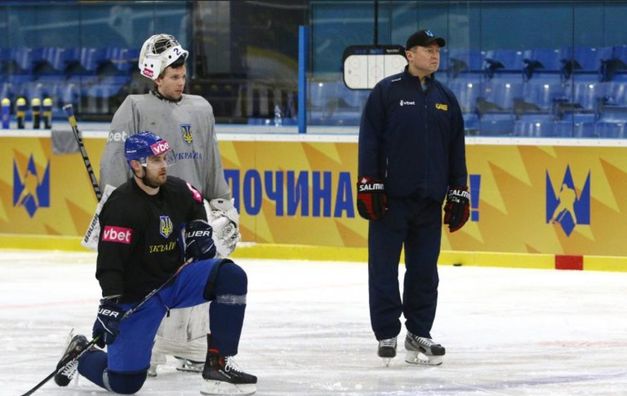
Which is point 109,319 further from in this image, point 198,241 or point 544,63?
point 544,63

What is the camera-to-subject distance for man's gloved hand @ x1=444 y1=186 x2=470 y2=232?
764cm

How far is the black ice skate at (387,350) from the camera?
753cm

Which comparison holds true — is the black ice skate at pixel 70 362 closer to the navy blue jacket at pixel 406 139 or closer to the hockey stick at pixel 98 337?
the hockey stick at pixel 98 337

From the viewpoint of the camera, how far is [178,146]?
753 cm

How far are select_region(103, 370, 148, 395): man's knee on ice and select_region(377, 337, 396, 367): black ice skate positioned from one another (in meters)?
1.36

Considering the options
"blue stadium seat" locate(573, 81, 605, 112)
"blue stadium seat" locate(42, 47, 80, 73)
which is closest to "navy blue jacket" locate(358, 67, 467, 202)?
"blue stadium seat" locate(573, 81, 605, 112)

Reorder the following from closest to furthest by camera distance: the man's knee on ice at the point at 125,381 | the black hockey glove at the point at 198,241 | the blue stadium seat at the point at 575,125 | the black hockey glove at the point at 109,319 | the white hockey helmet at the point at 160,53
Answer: the black hockey glove at the point at 109,319 → the man's knee on ice at the point at 125,381 → the black hockey glove at the point at 198,241 → the white hockey helmet at the point at 160,53 → the blue stadium seat at the point at 575,125

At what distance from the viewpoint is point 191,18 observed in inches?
591

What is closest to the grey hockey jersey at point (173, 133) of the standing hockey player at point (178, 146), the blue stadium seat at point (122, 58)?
the standing hockey player at point (178, 146)

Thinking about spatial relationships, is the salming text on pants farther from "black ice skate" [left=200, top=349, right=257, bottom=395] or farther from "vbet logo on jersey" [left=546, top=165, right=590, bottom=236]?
"vbet logo on jersey" [left=546, top=165, right=590, bottom=236]

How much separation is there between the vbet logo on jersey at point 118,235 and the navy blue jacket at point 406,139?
4.73 ft

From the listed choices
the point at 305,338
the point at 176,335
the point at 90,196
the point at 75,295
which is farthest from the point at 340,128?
the point at 176,335

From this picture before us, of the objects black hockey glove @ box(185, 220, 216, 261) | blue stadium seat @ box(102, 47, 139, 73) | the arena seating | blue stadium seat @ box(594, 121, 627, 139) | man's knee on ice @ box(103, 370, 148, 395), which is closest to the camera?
man's knee on ice @ box(103, 370, 148, 395)

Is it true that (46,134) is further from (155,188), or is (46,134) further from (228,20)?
(155,188)
